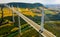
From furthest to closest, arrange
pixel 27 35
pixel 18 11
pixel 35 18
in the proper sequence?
pixel 18 11 → pixel 35 18 → pixel 27 35

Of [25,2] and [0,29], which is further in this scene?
[25,2]

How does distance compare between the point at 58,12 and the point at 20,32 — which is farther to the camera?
the point at 58,12

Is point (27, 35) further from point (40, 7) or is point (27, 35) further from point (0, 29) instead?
point (40, 7)

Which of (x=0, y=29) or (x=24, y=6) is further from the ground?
(x=24, y=6)

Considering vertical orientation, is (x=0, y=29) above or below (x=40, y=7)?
below

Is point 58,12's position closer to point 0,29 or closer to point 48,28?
point 48,28

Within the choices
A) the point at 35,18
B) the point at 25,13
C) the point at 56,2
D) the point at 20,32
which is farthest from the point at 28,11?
the point at 20,32

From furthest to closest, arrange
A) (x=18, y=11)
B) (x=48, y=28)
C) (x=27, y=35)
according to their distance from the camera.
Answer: (x=18, y=11) → (x=48, y=28) → (x=27, y=35)

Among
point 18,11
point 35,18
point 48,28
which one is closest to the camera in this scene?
point 48,28

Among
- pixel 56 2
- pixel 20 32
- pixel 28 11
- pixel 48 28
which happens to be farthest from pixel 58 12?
pixel 20 32
